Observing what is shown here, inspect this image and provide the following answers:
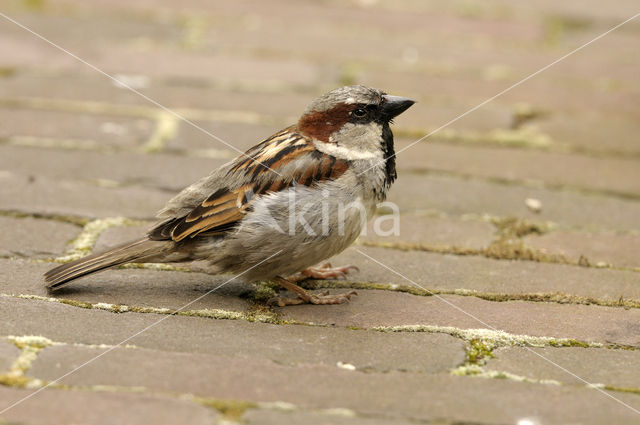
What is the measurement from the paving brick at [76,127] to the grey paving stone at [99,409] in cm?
232

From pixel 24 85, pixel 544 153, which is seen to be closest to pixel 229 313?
pixel 544 153

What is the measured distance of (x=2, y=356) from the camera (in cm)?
238

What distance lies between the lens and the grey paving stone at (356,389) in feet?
7.29

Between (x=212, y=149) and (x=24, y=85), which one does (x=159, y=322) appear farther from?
(x=24, y=85)

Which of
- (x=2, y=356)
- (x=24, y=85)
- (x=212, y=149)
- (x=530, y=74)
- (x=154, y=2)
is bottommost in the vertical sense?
(x=2, y=356)

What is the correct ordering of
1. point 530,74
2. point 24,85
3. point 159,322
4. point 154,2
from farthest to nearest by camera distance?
point 154,2 → point 530,74 → point 24,85 → point 159,322

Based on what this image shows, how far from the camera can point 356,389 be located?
233 cm

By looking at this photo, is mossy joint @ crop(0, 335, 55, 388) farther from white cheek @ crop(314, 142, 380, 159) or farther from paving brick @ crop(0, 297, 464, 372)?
white cheek @ crop(314, 142, 380, 159)

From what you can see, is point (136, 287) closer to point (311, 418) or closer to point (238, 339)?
point (238, 339)

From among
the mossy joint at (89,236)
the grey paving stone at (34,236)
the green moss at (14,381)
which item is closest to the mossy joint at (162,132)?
the mossy joint at (89,236)

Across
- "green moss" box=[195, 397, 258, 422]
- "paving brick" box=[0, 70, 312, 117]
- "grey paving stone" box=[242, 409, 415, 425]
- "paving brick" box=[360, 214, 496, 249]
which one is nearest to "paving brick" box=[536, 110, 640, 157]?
"paving brick" box=[360, 214, 496, 249]

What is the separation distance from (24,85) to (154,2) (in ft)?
6.49

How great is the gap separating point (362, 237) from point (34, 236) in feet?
4.46

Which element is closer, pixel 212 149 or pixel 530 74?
pixel 212 149
